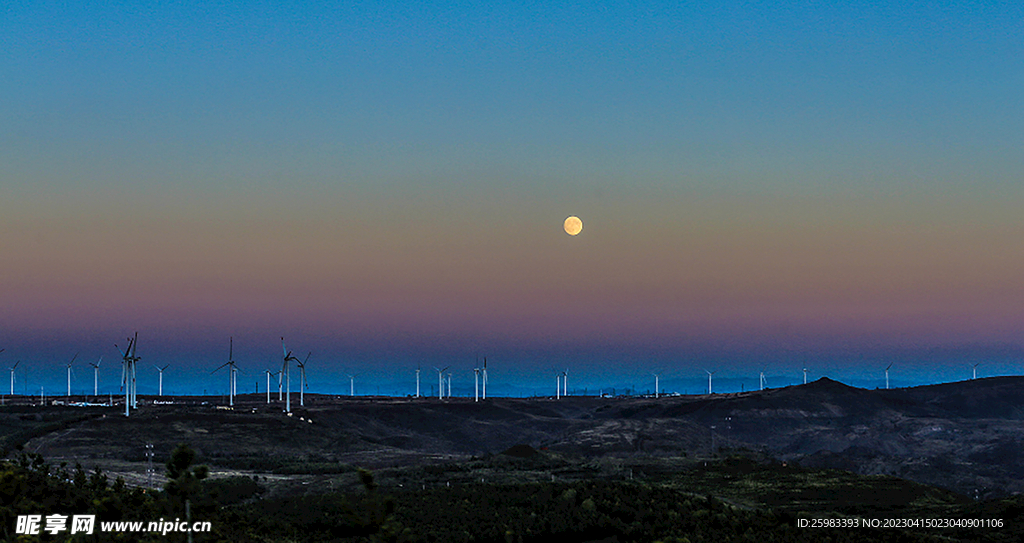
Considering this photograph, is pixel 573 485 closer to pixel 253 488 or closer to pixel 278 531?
pixel 278 531

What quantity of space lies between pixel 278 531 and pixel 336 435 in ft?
365

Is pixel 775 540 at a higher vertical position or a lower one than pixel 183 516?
lower

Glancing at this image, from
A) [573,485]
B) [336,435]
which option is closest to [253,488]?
[573,485]

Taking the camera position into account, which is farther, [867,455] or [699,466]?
[867,455]

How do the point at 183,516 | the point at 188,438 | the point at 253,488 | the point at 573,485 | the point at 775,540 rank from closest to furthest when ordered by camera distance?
1. the point at 183,516
2. the point at 775,540
3. the point at 573,485
4. the point at 253,488
5. the point at 188,438

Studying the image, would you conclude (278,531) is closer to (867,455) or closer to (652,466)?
(652,466)

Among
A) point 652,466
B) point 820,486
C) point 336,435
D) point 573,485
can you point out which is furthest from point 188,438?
point 820,486

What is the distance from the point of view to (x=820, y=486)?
97375 millimetres

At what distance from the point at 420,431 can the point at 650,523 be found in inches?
5683

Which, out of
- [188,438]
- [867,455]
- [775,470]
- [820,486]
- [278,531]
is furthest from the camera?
[867,455]

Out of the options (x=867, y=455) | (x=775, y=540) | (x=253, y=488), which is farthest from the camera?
(x=867, y=455)

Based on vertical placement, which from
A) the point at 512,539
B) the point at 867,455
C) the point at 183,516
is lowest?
the point at 867,455

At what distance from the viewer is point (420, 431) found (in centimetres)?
19775

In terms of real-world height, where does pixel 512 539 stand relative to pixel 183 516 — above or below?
below
